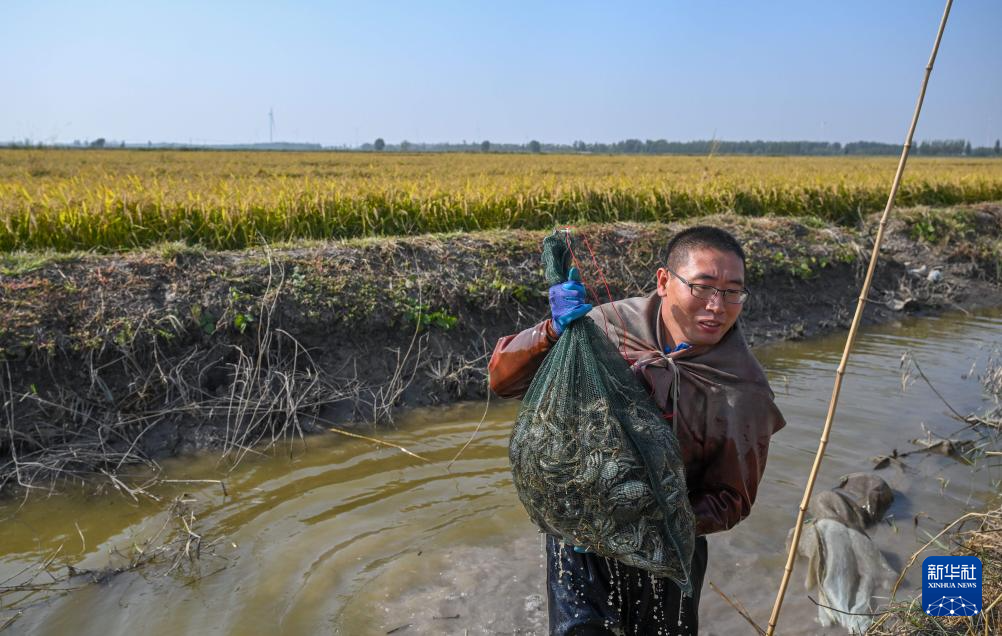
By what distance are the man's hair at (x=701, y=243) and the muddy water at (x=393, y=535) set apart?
1.99m

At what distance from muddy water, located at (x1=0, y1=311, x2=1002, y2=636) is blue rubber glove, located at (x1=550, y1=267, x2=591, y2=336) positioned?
1954 millimetres

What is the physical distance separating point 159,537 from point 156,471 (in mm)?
923

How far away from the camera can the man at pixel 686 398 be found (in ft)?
6.55

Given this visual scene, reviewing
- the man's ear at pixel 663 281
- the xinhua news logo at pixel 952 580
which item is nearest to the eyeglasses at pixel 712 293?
the man's ear at pixel 663 281

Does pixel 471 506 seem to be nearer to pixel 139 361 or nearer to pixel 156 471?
pixel 156 471

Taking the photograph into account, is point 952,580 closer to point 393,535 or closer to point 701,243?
point 701,243

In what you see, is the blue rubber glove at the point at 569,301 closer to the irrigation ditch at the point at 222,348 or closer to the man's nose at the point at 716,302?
the man's nose at the point at 716,302

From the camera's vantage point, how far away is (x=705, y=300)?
6.66ft

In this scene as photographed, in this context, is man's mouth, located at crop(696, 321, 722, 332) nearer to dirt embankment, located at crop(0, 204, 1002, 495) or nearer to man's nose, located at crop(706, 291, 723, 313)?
man's nose, located at crop(706, 291, 723, 313)

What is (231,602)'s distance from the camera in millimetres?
3488

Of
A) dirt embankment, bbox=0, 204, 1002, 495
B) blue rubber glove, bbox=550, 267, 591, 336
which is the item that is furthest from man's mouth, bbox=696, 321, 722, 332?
dirt embankment, bbox=0, 204, 1002, 495

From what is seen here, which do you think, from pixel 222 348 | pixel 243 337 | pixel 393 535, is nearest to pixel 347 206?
pixel 243 337

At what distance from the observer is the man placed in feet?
6.55

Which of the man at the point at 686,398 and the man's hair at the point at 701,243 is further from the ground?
the man's hair at the point at 701,243
